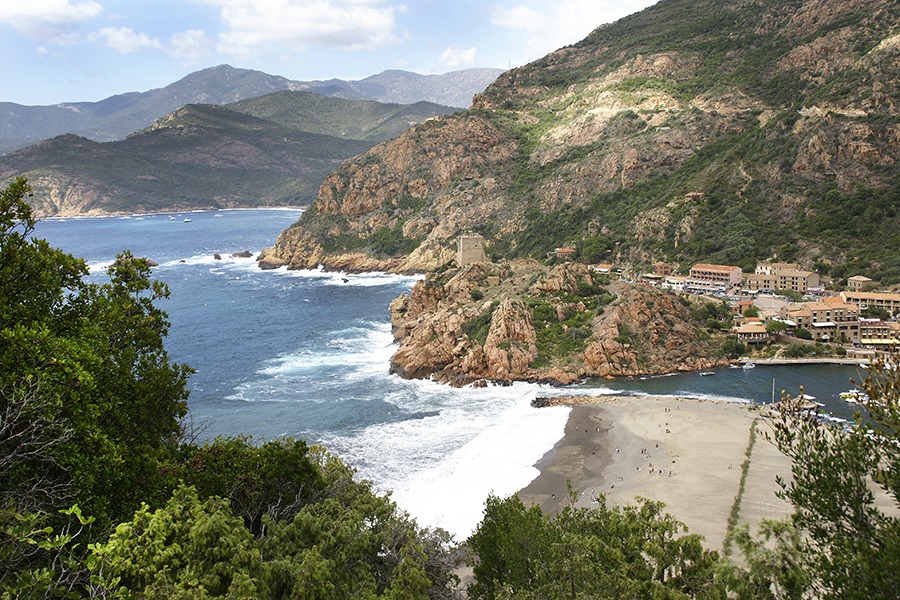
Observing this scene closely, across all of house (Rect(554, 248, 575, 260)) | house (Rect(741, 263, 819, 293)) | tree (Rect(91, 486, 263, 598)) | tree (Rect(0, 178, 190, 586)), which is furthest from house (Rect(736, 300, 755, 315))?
tree (Rect(91, 486, 263, 598))

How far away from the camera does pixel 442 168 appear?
385 ft

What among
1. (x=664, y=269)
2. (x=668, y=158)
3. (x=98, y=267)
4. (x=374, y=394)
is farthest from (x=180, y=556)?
(x=98, y=267)

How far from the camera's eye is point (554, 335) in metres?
55.2

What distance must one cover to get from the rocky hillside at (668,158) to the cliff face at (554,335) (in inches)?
920

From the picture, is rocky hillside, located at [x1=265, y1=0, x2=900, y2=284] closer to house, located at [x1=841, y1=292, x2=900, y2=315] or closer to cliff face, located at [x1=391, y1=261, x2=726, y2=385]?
house, located at [x1=841, y1=292, x2=900, y2=315]

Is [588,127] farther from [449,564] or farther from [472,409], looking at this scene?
[449,564]

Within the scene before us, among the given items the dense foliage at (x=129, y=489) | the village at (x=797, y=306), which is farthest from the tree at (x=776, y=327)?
the dense foliage at (x=129, y=489)

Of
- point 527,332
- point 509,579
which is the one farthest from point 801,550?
point 527,332

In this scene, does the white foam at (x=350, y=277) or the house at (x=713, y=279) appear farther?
the white foam at (x=350, y=277)

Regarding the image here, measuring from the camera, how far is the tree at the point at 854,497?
10172mm

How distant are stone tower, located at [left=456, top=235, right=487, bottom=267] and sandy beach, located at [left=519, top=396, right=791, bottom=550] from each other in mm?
34051

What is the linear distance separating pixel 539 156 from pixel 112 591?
359 ft

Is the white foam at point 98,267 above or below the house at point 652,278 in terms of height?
below

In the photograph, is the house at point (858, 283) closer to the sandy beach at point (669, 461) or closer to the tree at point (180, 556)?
the sandy beach at point (669, 461)
